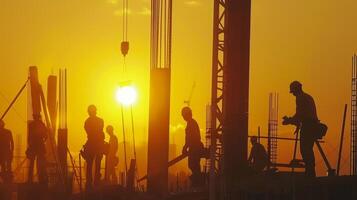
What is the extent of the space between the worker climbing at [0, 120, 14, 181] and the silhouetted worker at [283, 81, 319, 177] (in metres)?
8.62

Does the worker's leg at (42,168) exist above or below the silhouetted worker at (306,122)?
below

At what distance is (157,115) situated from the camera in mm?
24016

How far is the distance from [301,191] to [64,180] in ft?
26.3

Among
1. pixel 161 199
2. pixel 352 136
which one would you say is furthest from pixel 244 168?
pixel 352 136

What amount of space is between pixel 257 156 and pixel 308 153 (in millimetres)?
4620

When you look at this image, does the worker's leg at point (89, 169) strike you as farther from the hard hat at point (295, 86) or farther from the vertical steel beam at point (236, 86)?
the hard hat at point (295, 86)

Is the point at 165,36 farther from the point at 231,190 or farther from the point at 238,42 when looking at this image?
the point at 231,190

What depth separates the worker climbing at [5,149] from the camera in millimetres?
24719

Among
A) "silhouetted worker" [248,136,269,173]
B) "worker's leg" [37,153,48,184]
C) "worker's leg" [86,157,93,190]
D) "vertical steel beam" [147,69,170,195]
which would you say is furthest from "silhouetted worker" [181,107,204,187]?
"worker's leg" [37,153,48,184]

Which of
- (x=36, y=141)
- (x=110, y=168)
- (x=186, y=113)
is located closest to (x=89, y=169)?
(x=36, y=141)

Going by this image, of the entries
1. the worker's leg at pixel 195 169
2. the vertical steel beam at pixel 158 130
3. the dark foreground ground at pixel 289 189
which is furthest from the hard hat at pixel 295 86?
the vertical steel beam at pixel 158 130

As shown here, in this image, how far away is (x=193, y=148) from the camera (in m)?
22.1

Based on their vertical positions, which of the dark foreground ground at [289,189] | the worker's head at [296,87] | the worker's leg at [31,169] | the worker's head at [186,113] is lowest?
the dark foreground ground at [289,189]

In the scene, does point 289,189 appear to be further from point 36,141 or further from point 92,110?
point 36,141
